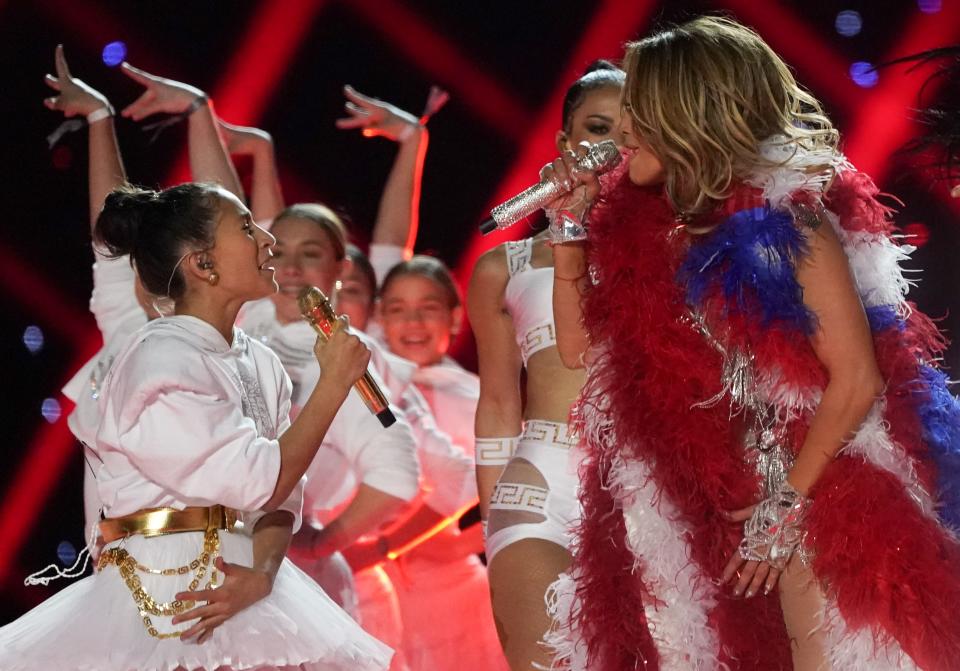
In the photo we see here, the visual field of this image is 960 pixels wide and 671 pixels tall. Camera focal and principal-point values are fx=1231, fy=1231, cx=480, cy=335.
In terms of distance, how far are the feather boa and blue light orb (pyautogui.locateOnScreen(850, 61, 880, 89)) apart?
3.22 m

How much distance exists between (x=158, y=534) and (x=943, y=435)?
1474mm

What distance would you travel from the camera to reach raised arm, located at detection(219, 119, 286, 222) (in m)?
4.63

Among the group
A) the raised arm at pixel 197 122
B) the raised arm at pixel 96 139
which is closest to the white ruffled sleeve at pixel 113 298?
the raised arm at pixel 96 139

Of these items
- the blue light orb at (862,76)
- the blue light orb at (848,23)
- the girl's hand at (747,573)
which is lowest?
the girl's hand at (747,573)

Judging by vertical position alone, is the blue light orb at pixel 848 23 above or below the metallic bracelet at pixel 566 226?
above

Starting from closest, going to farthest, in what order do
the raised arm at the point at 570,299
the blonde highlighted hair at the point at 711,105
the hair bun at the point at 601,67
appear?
the blonde highlighted hair at the point at 711,105 < the raised arm at the point at 570,299 < the hair bun at the point at 601,67

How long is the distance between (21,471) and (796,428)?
4346 mm

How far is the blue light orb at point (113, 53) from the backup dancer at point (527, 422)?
3108 millimetres

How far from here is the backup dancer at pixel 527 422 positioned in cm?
262

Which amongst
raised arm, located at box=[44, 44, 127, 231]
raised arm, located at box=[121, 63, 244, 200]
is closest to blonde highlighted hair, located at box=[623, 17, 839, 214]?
raised arm, located at box=[121, 63, 244, 200]

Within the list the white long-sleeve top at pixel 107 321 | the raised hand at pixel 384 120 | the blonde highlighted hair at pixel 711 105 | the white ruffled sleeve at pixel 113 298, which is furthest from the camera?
the raised hand at pixel 384 120

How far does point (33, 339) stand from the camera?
548cm

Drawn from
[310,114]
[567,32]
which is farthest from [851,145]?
[310,114]

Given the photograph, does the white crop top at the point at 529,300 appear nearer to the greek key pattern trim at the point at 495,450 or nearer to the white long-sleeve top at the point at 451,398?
the greek key pattern trim at the point at 495,450
